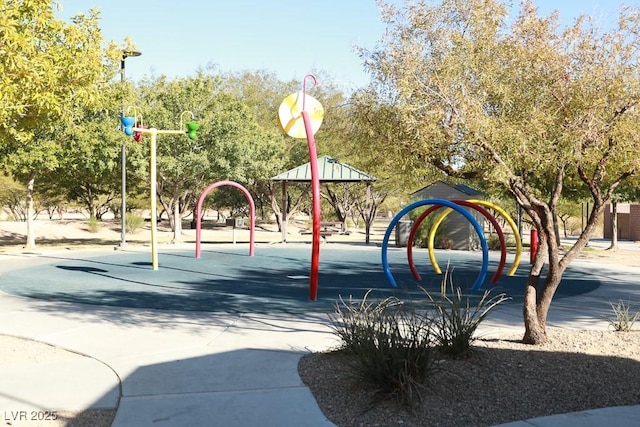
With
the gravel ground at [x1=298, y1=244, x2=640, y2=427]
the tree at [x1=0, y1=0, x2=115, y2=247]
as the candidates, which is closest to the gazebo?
the tree at [x1=0, y1=0, x2=115, y2=247]

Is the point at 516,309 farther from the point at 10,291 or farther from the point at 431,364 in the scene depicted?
the point at 10,291

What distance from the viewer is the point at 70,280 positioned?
15.7 meters

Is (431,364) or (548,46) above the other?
(548,46)

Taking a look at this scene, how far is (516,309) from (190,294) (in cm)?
630

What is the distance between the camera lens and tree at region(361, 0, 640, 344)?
7551mm

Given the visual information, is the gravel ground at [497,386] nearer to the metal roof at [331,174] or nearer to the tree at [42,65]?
the tree at [42,65]

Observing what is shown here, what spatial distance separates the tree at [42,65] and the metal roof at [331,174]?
1711cm

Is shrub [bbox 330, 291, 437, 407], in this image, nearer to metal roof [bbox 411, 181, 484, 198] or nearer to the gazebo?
metal roof [bbox 411, 181, 484, 198]

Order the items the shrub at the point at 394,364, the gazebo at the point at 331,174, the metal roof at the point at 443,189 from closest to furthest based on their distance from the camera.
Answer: the shrub at the point at 394,364, the metal roof at the point at 443,189, the gazebo at the point at 331,174

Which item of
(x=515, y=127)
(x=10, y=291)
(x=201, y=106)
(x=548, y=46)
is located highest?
(x=201, y=106)

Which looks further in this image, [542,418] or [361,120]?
[361,120]

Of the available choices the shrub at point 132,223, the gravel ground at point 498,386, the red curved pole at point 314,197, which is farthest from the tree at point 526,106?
the shrub at point 132,223

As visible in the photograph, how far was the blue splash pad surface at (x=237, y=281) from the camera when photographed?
12328 mm

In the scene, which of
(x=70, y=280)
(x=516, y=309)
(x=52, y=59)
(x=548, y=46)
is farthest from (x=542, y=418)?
(x=70, y=280)
